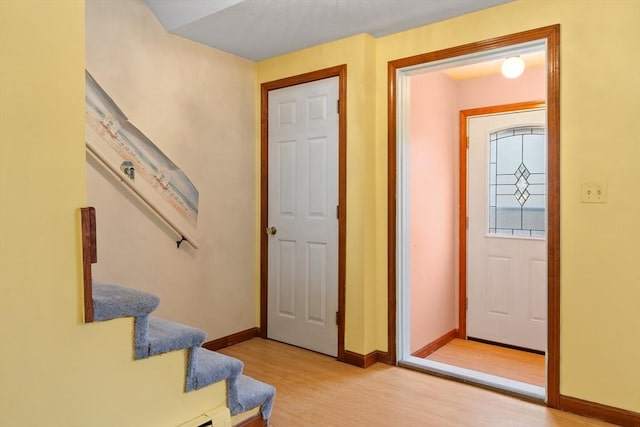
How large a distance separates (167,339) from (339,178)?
66.9 inches

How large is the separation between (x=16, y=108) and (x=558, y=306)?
2.56 m

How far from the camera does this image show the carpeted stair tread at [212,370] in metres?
1.88

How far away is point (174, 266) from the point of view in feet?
9.95

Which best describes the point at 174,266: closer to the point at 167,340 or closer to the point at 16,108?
the point at 167,340

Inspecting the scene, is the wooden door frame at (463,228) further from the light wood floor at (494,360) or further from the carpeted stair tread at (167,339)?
the carpeted stair tread at (167,339)

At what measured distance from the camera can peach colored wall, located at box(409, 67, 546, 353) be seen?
3.61 meters

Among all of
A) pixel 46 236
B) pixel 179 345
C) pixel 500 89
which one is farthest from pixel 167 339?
pixel 500 89

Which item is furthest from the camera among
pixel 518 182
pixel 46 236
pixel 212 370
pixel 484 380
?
pixel 518 182

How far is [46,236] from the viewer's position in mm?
1469

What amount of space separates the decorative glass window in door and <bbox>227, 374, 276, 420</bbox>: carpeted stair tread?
2708 mm

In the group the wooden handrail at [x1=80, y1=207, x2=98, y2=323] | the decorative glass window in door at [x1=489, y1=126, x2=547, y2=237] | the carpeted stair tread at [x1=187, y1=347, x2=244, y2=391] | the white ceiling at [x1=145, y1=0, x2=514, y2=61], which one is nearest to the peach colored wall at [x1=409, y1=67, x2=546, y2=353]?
the decorative glass window in door at [x1=489, y1=126, x2=547, y2=237]

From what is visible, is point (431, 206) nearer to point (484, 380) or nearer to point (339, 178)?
point (339, 178)

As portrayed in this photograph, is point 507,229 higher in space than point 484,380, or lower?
higher

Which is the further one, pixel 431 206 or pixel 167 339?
pixel 431 206
